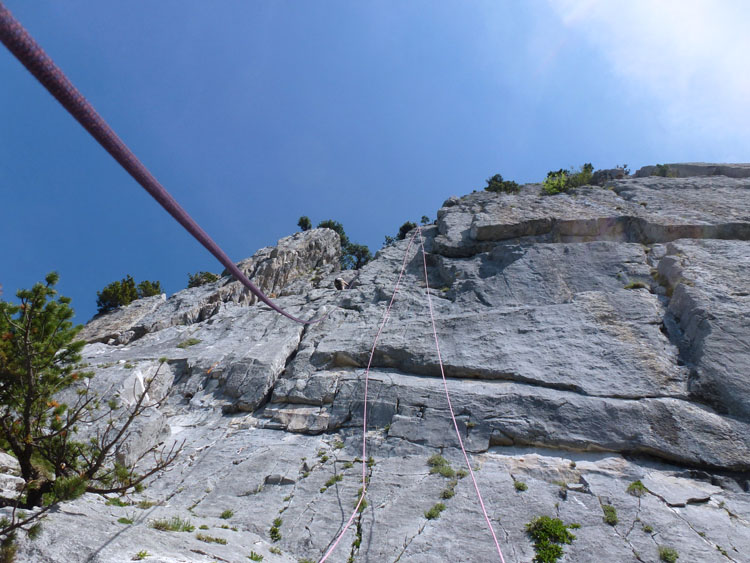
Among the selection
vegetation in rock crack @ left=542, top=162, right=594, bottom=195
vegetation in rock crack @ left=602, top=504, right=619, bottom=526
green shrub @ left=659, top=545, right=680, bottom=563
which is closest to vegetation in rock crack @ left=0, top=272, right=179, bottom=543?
vegetation in rock crack @ left=602, top=504, right=619, bottom=526

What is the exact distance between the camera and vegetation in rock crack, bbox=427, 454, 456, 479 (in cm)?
782

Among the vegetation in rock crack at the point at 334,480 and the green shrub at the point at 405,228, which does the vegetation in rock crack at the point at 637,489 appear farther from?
the green shrub at the point at 405,228

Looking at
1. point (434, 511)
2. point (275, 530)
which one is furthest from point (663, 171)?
point (275, 530)

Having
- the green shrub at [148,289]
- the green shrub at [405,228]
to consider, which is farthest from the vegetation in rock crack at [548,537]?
the green shrub at [148,289]

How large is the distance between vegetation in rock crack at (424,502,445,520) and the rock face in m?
0.11

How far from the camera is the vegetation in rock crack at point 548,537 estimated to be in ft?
19.6

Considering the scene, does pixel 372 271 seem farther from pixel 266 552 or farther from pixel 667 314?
pixel 266 552

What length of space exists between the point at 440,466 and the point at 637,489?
360 centimetres

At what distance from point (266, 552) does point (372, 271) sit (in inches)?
480

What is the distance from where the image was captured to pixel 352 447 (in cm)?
914

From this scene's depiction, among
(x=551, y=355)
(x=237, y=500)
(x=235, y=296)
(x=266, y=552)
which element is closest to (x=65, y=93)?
(x=266, y=552)

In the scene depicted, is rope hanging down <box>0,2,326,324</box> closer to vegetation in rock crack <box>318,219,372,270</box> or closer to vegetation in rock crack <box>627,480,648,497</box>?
vegetation in rock crack <box>627,480,648,497</box>

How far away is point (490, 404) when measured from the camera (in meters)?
9.20

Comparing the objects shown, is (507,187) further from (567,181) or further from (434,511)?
(434,511)
